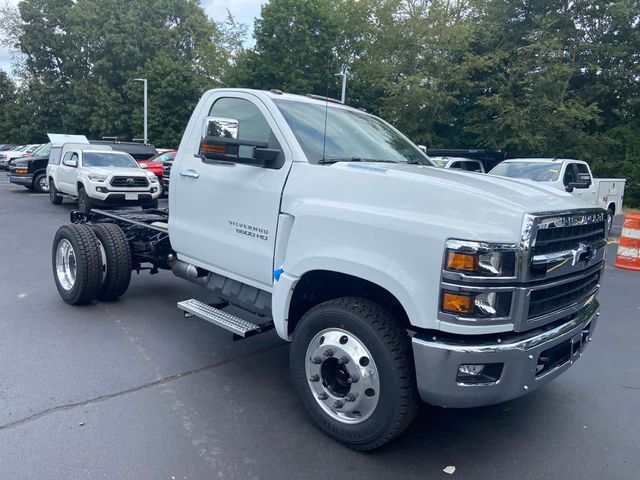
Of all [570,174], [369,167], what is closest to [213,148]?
[369,167]

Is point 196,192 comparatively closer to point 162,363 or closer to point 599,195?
point 162,363

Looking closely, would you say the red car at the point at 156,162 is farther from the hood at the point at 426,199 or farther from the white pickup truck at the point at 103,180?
the hood at the point at 426,199

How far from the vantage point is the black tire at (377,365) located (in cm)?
303

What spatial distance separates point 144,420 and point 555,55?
2747 cm

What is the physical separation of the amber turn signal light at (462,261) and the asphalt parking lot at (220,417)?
1287 millimetres

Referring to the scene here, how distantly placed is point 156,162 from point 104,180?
739 cm

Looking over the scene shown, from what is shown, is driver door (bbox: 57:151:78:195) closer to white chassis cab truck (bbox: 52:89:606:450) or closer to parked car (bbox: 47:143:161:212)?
parked car (bbox: 47:143:161:212)

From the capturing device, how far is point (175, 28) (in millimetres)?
47000

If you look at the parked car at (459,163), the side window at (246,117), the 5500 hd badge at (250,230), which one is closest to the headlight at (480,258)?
the 5500 hd badge at (250,230)

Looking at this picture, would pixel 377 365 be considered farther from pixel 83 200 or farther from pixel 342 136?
pixel 83 200

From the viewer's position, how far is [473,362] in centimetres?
282

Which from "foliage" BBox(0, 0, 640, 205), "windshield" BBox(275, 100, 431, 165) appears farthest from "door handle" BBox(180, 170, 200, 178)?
"foliage" BBox(0, 0, 640, 205)

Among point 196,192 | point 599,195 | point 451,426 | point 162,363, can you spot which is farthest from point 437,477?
point 599,195

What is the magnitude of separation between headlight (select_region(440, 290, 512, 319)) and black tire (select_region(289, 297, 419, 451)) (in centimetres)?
41
